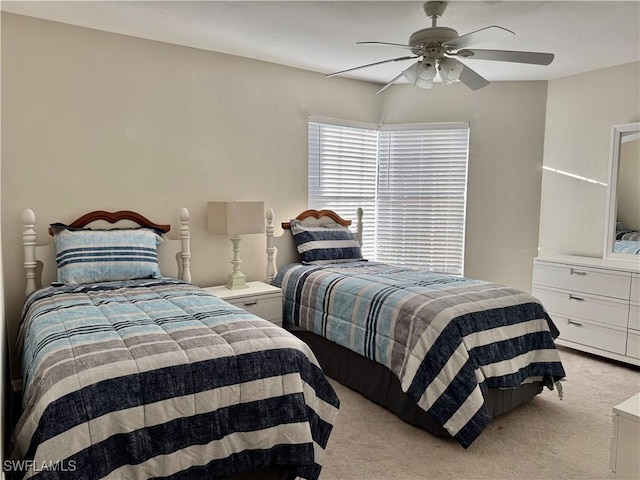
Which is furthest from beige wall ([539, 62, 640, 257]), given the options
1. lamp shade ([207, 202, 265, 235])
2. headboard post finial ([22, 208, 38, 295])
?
headboard post finial ([22, 208, 38, 295])

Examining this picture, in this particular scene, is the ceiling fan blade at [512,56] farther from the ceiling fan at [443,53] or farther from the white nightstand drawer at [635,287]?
the white nightstand drawer at [635,287]

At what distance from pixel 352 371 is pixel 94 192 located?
2242 mm

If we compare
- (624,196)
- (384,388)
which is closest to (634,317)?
(624,196)

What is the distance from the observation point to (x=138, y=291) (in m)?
2.67

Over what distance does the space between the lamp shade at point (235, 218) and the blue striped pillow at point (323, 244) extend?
47 cm

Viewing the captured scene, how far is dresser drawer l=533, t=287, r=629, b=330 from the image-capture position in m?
3.54

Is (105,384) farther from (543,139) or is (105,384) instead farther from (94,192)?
(543,139)

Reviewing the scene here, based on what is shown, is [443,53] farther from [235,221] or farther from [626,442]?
[626,442]

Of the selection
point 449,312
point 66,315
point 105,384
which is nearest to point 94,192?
point 66,315

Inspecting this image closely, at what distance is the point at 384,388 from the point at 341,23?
94.6 inches

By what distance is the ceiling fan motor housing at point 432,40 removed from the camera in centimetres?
254

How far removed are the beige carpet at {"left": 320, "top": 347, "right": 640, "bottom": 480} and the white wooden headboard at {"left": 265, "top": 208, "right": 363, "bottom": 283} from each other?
4.47ft

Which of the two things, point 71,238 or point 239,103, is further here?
point 239,103

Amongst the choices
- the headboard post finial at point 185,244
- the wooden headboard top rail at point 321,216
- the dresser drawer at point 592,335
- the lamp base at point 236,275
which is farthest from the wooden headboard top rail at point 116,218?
the dresser drawer at point 592,335
